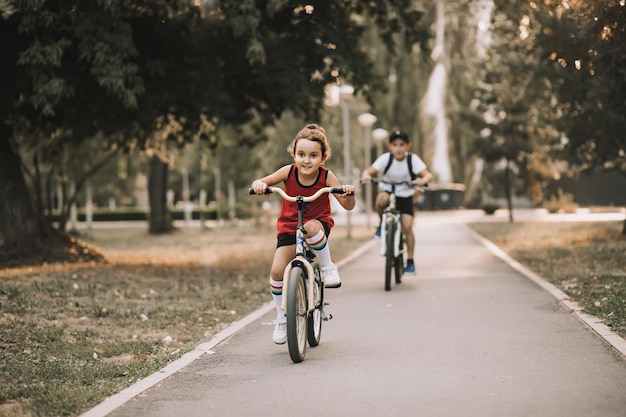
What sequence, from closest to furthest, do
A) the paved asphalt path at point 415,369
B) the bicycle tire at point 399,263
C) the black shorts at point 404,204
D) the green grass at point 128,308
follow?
1. the paved asphalt path at point 415,369
2. the green grass at point 128,308
3. the bicycle tire at point 399,263
4. the black shorts at point 404,204

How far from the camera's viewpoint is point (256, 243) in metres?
26.4

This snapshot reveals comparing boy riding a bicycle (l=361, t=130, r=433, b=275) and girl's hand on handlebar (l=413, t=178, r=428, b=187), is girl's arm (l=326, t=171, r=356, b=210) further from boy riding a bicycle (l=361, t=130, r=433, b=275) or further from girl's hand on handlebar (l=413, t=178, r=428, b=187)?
girl's hand on handlebar (l=413, t=178, r=428, b=187)

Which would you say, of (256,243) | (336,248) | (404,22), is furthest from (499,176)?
(404,22)

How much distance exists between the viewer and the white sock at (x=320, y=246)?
23.9 ft

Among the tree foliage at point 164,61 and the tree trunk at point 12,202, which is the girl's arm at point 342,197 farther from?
the tree trunk at point 12,202

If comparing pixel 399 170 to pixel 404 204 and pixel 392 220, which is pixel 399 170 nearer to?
pixel 404 204

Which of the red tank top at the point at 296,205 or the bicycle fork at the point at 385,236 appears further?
the bicycle fork at the point at 385,236

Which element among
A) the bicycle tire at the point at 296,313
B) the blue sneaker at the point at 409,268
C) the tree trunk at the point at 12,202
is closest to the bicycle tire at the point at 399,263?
the blue sneaker at the point at 409,268

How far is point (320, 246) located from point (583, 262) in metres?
9.08

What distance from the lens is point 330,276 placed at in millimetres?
7477

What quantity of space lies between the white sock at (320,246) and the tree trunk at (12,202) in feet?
36.1

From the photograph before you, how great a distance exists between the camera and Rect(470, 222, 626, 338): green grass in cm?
959

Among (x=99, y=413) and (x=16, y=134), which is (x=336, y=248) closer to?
(x=16, y=134)

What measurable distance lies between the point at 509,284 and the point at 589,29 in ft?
11.5
